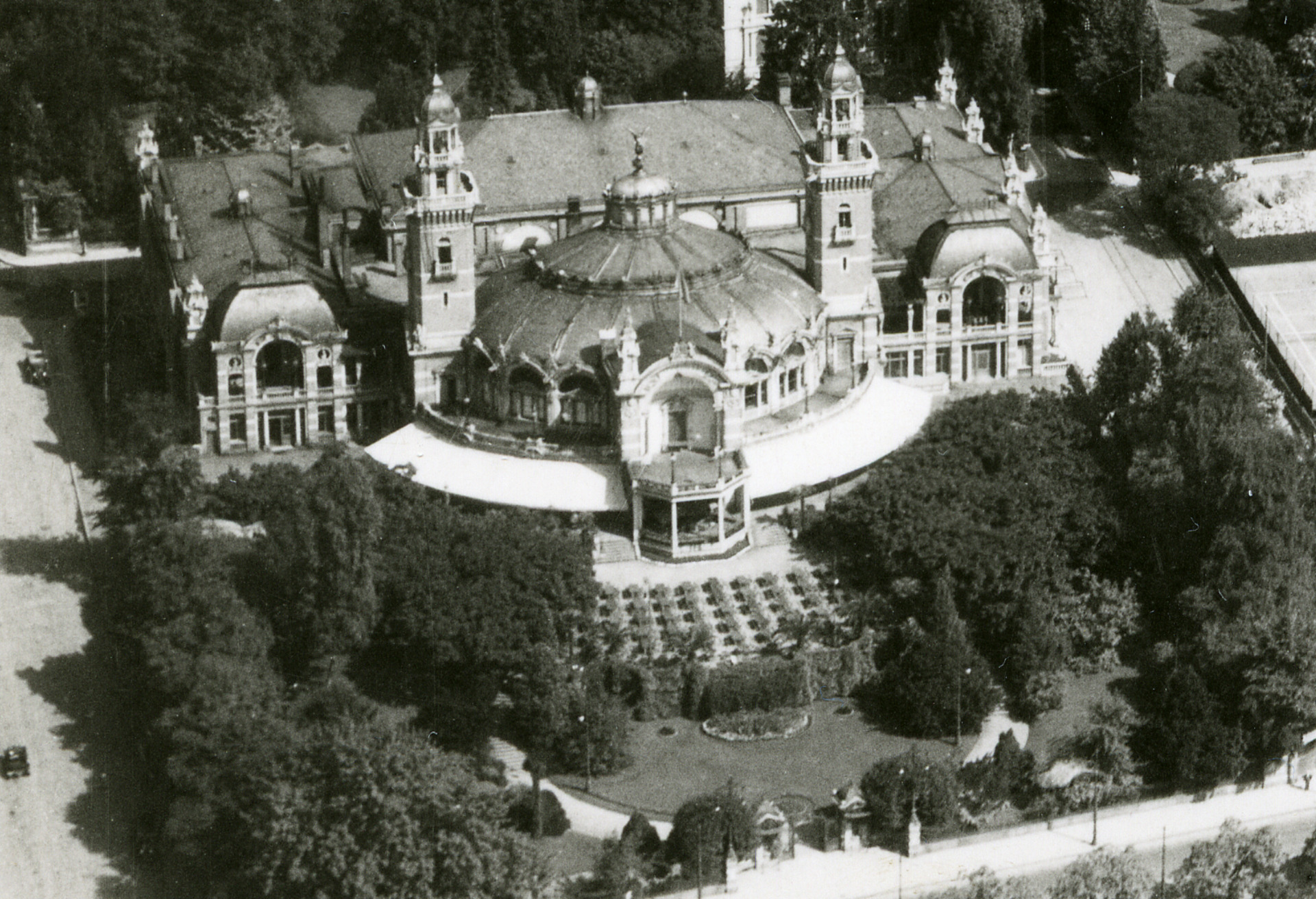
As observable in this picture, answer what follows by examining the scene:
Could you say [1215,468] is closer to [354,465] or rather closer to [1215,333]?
[1215,333]

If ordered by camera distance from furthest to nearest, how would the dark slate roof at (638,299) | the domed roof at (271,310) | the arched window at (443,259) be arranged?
1. the domed roof at (271,310)
2. the arched window at (443,259)
3. the dark slate roof at (638,299)

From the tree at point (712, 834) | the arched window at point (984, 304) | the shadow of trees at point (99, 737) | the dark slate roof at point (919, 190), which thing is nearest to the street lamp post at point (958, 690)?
the tree at point (712, 834)

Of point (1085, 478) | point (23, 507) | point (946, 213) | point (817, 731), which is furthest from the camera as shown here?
point (946, 213)

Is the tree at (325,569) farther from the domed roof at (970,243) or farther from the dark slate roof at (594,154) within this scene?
the domed roof at (970,243)

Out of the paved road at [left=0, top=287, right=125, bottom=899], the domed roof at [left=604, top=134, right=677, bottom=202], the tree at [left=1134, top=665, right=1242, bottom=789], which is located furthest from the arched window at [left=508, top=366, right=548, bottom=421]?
the tree at [left=1134, top=665, right=1242, bottom=789]

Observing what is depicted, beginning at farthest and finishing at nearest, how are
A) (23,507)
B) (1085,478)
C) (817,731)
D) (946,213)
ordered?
(946,213)
(23,507)
(1085,478)
(817,731)

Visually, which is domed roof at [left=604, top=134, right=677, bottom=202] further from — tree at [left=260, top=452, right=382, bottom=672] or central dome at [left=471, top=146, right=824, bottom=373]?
tree at [left=260, top=452, right=382, bottom=672]

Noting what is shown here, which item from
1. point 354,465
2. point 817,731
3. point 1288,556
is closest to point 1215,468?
point 1288,556

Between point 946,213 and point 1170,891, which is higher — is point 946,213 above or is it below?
above
